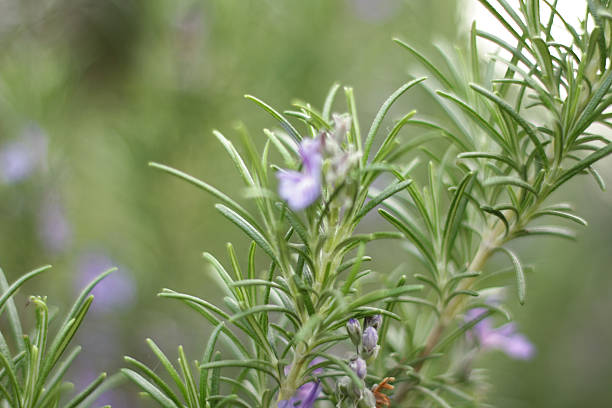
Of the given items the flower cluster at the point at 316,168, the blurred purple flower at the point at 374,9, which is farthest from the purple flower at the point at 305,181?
the blurred purple flower at the point at 374,9

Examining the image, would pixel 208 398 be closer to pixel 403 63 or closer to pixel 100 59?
pixel 403 63

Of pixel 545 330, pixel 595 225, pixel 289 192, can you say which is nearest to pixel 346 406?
pixel 289 192

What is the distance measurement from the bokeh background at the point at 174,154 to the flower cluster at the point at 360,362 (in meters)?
1.11

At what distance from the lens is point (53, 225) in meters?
1.47

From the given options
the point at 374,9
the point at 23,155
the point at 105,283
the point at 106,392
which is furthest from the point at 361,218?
the point at 374,9

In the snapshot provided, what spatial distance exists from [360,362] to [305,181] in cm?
21

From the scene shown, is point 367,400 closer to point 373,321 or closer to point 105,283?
point 373,321

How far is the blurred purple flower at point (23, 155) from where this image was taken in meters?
1.36

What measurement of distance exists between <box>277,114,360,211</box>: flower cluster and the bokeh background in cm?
114

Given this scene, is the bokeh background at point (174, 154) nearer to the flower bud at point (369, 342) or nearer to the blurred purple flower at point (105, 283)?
the blurred purple flower at point (105, 283)

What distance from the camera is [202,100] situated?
1653 mm

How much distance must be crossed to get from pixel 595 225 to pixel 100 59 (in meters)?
2.51

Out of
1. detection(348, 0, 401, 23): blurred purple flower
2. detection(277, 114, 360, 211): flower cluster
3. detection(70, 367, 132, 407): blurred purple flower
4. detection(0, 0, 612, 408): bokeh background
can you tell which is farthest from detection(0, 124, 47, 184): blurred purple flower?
Answer: detection(348, 0, 401, 23): blurred purple flower

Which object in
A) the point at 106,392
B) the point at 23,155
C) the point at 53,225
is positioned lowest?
the point at 106,392
